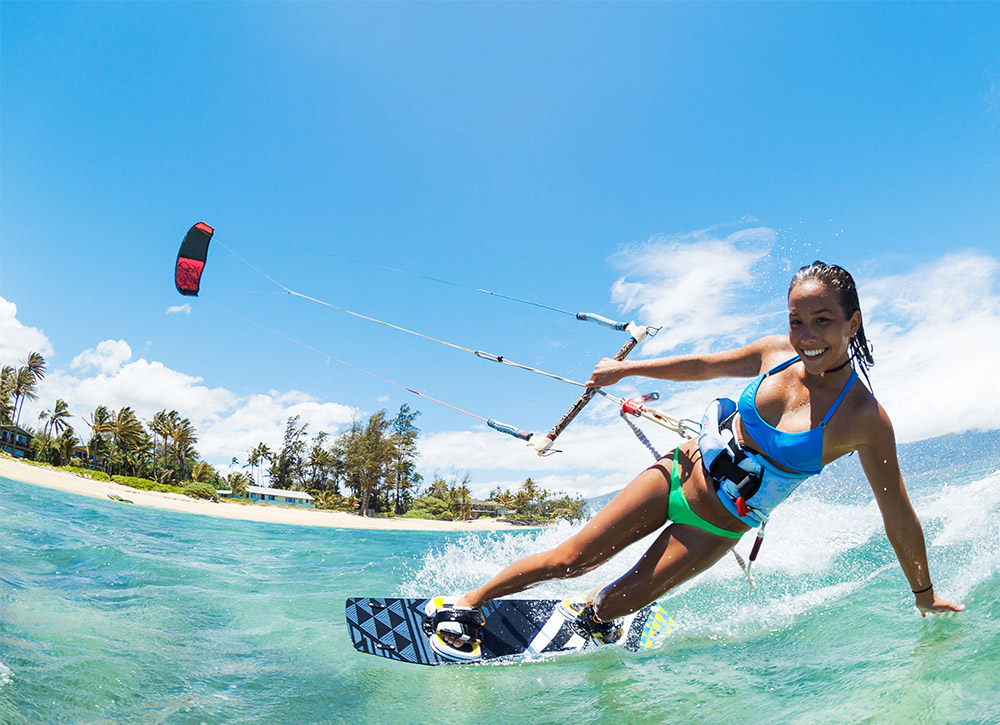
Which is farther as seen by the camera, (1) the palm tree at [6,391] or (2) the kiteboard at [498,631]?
(1) the palm tree at [6,391]

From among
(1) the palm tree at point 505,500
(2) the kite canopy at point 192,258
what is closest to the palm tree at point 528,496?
(1) the palm tree at point 505,500

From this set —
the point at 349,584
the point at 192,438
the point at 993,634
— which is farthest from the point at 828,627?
the point at 192,438

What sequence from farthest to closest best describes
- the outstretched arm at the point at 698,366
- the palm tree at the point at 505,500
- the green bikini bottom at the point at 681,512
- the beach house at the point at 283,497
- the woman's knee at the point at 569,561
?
1. the palm tree at the point at 505,500
2. the beach house at the point at 283,497
3. the woman's knee at the point at 569,561
4. the outstretched arm at the point at 698,366
5. the green bikini bottom at the point at 681,512

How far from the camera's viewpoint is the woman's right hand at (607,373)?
131 inches

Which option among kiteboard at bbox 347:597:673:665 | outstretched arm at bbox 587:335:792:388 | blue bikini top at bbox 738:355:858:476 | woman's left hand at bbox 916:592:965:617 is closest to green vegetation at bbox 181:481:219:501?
kiteboard at bbox 347:597:673:665

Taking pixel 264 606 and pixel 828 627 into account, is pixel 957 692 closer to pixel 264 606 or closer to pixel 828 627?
pixel 828 627

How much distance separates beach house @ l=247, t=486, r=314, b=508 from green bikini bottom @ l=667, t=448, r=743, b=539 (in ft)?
214

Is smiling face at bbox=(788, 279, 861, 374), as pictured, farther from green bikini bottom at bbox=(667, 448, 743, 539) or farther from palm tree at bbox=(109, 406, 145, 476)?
palm tree at bbox=(109, 406, 145, 476)

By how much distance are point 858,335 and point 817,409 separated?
42cm

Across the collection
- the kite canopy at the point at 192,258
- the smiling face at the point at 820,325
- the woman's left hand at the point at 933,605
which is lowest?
the woman's left hand at the point at 933,605

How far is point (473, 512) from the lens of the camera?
7375cm

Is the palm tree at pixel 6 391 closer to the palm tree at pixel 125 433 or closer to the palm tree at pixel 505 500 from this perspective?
the palm tree at pixel 125 433

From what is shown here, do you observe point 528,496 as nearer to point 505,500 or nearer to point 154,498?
point 505,500

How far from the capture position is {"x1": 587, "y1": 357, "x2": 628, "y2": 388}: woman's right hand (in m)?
3.34
